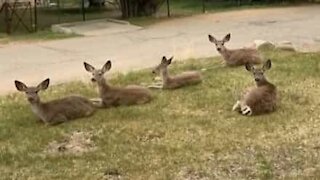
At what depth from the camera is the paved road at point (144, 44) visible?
14.0 metres

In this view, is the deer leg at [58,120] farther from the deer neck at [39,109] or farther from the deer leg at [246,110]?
the deer leg at [246,110]

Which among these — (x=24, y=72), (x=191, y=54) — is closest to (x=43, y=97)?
(x=24, y=72)

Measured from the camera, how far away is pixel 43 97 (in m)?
10.8

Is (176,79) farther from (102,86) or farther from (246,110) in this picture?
(246,110)

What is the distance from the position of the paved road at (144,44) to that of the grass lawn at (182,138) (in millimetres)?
2797

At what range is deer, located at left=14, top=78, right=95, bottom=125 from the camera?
29.6 ft

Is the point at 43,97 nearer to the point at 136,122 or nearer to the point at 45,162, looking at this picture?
the point at 136,122

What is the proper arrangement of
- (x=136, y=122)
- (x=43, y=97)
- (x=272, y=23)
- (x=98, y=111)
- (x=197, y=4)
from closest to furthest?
(x=136, y=122) → (x=98, y=111) → (x=43, y=97) → (x=272, y=23) → (x=197, y=4)

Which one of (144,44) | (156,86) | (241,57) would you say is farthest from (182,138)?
(144,44)

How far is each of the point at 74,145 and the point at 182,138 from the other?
3.90 ft

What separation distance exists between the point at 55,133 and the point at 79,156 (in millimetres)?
1027

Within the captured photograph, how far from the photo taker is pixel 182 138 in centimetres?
820

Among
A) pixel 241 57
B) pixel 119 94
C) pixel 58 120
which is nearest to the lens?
pixel 58 120

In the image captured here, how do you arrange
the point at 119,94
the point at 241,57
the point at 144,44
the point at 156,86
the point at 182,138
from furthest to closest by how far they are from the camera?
the point at 144,44 < the point at 241,57 < the point at 156,86 < the point at 119,94 < the point at 182,138
